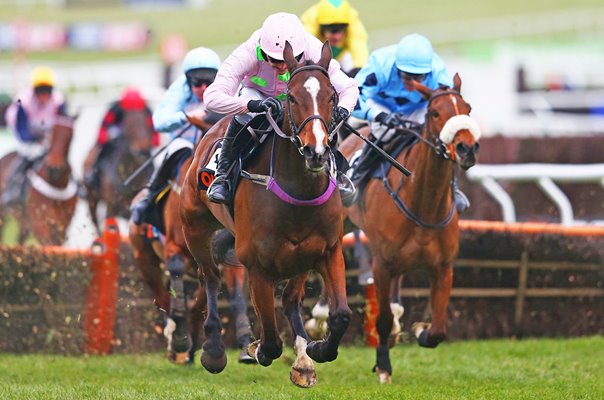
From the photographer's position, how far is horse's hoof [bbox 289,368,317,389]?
642cm

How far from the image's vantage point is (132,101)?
12.6 meters

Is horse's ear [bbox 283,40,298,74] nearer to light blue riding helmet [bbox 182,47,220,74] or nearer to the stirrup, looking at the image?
the stirrup

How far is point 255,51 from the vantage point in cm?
667

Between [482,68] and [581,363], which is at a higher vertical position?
[482,68]

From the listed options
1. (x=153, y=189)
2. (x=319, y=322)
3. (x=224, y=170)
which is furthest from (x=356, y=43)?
(x=224, y=170)

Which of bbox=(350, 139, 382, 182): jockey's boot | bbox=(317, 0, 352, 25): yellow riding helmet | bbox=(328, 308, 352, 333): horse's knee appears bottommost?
bbox=(328, 308, 352, 333): horse's knee

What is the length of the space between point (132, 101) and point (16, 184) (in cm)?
181

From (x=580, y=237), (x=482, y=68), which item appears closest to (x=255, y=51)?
(x=580, y=237)

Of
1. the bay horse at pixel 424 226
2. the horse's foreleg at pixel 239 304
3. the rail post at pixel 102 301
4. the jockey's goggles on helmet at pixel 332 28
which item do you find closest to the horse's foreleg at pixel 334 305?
the horse's foreleg at pixel 239 304

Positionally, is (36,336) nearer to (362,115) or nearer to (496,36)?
(362,115)

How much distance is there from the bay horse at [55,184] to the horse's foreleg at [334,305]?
6.99 m

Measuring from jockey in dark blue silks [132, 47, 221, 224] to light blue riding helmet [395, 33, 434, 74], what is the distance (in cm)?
122

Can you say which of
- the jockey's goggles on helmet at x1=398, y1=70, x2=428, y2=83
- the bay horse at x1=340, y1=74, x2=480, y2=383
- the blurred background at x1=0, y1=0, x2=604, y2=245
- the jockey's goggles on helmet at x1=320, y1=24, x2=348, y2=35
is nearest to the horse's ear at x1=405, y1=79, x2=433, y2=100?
the bay horse at x1=340, y1=74, x2=480, y2=383

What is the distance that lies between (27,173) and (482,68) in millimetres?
10475
